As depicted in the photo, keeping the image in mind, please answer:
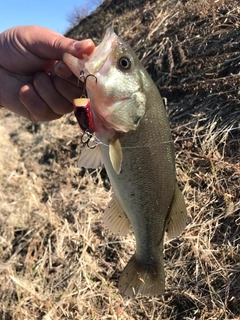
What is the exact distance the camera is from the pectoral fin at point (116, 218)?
7.14 ft

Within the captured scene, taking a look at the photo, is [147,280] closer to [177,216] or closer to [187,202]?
[177,216]

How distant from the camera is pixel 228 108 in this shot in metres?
4.28

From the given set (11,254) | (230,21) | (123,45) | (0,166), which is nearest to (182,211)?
(123,45)

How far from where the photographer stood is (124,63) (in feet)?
6.18

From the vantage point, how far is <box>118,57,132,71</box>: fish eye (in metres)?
1.88

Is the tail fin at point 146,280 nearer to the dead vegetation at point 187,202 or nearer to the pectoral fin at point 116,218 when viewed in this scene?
the pectoral fin at point 116,218

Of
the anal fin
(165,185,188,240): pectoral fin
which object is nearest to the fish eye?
(165,185,188,240): pectoral fin

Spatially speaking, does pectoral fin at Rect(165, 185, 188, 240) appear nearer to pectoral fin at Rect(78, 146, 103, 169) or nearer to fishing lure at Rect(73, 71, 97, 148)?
pectoral fin at Rect(78, 146, 103, 169)

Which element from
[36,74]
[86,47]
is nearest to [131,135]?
[86,47]

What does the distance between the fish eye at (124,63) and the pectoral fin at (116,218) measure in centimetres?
71

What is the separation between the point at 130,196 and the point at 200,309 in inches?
Answer: 66.7

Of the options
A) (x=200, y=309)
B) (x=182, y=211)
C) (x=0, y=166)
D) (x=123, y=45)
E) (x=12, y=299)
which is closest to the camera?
(x=123, y=45)

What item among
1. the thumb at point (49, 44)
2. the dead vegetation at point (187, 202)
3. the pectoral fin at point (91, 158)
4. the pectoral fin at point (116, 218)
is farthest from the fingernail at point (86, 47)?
the dead vegetation at point (187, 202)

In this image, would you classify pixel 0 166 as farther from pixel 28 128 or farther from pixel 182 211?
pixel 182 211
